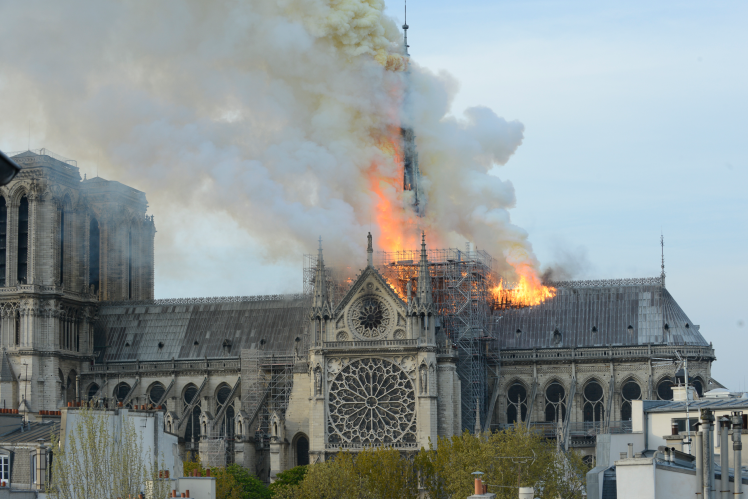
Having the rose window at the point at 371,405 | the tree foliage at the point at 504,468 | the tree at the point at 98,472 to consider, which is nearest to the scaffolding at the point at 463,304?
the rose window at the point at 371,405

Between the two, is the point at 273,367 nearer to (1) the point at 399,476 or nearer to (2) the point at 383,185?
(2) the point at 383,185

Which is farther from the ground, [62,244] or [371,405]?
[62,244]

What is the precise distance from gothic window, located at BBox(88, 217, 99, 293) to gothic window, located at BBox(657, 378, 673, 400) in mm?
50366

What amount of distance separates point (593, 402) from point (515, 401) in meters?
5.74

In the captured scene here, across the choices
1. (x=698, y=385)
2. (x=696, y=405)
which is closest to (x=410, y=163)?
(x=698, y=385)

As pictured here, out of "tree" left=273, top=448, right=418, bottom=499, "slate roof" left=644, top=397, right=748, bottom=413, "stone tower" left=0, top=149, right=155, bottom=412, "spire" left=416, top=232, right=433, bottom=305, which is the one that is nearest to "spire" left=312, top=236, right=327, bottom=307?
"spire" left=416, top=232, right=433, bottom=305

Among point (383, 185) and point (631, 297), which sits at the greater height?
point (383, 185)

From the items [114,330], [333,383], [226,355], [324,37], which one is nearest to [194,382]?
[226,355]

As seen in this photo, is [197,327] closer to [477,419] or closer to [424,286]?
[424,286]

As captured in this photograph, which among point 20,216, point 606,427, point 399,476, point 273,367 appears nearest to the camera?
point 399,476

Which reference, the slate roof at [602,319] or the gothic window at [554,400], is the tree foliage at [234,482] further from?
the slate roof at [602,319]

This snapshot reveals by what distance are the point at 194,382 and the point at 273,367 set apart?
8142 mm

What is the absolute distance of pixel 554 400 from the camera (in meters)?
95.5

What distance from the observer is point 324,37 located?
99.8m
